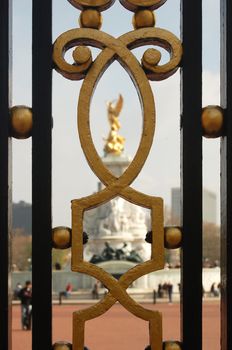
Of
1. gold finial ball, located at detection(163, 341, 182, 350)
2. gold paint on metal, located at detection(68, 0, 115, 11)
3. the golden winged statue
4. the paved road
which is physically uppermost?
the golden winged statue

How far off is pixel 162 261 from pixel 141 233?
3118cm

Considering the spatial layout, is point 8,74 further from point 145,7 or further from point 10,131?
point 145,7

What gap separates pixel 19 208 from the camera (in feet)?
145

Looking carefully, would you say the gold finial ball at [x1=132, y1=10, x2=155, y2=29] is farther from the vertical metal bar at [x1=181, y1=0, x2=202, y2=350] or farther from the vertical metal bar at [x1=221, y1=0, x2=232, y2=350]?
the vertical metal bar at [x1=221, y1=0, x2=232, y2=350]

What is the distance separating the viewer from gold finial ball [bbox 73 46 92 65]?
2.18 metres

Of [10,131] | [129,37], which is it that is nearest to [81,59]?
[129,37]

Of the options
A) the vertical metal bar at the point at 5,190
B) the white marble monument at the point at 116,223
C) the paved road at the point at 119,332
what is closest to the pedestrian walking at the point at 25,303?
the paved road at the point at 119,332

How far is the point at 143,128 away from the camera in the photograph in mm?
2215

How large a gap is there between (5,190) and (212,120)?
2.28ft

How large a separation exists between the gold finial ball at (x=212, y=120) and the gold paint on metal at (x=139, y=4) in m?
0.37

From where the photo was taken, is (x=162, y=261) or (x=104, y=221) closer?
(x=162, y=261)

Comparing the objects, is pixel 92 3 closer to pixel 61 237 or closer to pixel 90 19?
pixel 90 19

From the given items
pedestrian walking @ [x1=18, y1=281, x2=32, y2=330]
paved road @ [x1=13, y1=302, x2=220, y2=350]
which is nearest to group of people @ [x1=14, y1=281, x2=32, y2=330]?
pedestrian walking @ [x1=18, y1=281, x2=32, y2=330]

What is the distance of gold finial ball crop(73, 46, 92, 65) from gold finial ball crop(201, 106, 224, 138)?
408 mm
